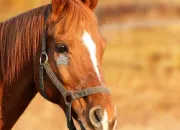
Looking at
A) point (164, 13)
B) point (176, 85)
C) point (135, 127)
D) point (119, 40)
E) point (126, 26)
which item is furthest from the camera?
point (164, 13)

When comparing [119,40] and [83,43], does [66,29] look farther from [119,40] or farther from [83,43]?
[119,40]

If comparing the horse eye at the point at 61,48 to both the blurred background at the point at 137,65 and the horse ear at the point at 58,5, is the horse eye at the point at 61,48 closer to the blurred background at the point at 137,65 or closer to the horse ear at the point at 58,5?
the horse ear at the point at 58,5

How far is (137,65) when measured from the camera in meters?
20.5

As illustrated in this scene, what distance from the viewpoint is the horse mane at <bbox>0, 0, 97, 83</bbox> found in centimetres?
516

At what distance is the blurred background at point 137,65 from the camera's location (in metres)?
12.8

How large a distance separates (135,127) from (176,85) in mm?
5581

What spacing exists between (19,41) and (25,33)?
79mm

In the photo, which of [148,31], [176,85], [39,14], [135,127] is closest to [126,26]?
[148,31]

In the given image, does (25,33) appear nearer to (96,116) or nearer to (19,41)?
(19,41)

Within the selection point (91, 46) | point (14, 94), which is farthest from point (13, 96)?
point (91, 46)

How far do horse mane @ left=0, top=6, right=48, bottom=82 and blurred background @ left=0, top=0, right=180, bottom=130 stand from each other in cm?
512

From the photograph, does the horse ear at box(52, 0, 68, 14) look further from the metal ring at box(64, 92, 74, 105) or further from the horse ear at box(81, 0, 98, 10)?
the metal ring at box(64, 92, 74, 105)

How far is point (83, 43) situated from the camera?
504 centimetres

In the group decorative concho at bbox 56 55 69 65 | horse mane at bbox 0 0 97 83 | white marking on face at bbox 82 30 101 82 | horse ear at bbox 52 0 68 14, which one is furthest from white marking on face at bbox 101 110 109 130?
horse ear at bbox 52 0 68 14
